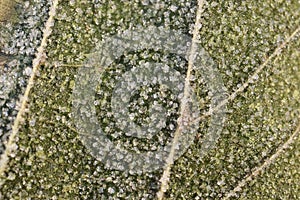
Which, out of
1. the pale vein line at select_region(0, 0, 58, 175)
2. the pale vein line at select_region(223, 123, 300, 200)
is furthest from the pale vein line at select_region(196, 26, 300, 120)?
the pale vein line at select_region(0, 0, 58, 175)

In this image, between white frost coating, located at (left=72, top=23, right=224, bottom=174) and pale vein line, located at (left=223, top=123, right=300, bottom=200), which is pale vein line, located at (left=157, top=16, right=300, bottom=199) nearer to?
white frost coating, located at (left=72, top=23, right=224, bottom=174)

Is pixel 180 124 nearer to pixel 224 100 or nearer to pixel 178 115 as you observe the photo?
pixel 178 115

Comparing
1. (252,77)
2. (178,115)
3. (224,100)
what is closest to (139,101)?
(178,115)

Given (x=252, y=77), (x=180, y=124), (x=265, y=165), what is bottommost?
(x=265, y=165)

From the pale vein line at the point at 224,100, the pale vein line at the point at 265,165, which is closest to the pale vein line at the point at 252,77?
the pale vein line at the point at 224,100

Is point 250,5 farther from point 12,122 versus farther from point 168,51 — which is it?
point 12,122

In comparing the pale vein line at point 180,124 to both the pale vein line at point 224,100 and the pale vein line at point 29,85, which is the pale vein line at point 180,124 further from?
the pale vein line at point 29,85

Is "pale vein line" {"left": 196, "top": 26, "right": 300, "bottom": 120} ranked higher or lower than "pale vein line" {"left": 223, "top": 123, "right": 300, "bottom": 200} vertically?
higher

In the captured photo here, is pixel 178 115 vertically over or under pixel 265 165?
over
